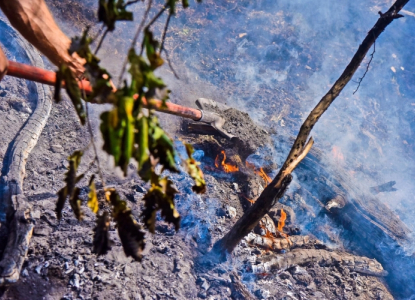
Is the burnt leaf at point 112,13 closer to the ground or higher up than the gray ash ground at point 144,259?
higher up

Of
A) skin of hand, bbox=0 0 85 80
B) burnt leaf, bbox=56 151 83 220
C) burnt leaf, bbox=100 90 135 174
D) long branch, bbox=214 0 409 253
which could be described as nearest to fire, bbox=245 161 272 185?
long branch, bbox=214 0 409 253

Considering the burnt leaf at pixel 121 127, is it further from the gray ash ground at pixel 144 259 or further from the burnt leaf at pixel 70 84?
the gray ash ground at pixel 144 259

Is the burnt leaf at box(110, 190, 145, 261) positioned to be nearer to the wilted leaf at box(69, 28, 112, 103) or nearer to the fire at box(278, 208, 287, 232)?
the wilted leaf at box(69, 28, 112, 103)

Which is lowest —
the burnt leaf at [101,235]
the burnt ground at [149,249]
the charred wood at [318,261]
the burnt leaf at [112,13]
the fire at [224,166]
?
the burnt ground at [149,249]

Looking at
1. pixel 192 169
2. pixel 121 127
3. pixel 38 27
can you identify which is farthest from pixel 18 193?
pixel 121 127

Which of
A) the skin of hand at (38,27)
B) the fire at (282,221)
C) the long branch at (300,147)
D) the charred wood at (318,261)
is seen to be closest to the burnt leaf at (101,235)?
the skin of hand at (38,27)

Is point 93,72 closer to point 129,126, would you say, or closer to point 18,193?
point 129,126

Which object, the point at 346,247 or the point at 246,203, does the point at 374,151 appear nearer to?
the point at 346,247

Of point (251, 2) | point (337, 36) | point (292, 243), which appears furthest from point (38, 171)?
point (337, 36)
